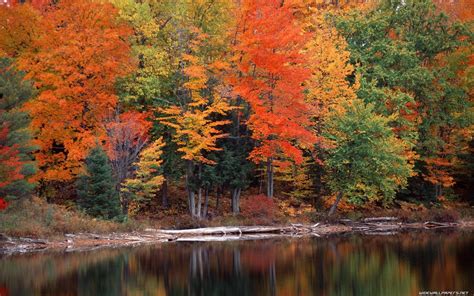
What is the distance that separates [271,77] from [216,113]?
390 cm

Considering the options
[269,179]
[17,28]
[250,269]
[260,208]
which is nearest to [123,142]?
[260,208]

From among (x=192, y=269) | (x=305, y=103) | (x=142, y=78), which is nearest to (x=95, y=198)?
(x=142, y=78)

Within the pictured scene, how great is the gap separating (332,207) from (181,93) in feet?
39.0

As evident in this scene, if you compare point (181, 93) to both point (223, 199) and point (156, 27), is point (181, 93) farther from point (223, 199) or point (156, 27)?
point (223, 199)

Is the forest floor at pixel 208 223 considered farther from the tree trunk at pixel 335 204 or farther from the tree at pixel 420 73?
the tree at pixel 420 73

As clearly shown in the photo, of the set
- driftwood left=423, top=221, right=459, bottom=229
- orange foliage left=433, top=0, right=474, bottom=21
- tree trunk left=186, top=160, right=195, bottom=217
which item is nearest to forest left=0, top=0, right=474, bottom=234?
tree trunk left=186, top=160, right=195, bottom=217

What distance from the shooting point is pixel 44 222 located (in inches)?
1118

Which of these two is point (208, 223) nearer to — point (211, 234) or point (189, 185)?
point (211, 234)

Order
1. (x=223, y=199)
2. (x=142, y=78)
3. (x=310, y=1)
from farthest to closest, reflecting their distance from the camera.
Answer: (x=310, y=1)
(x=223, y=199)
(x=142, y=78)

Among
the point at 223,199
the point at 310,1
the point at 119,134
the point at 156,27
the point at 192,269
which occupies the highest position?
the point at 310,1

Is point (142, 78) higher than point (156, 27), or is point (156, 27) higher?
point (156, 27)

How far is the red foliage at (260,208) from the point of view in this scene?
1385 inches

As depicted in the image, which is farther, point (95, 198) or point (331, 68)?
point (331, 68)

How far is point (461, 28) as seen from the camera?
4244 centimetres
